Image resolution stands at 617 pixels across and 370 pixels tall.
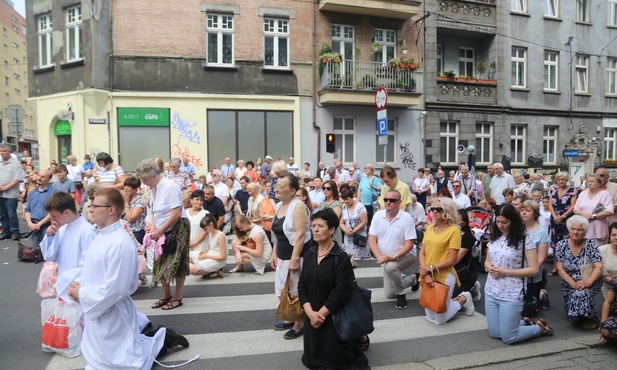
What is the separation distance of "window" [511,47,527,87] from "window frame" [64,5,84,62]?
66.9 ft

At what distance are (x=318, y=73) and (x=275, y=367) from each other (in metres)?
16.3

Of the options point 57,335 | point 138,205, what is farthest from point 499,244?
point 138,205

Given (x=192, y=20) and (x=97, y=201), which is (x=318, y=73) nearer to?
(x=192, y=20)

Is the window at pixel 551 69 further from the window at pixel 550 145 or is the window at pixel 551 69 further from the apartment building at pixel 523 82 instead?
the window at pixel 550 145

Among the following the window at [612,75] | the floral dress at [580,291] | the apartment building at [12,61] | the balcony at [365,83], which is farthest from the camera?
the apartment building at [12,61]

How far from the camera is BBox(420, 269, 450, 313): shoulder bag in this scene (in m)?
5.26

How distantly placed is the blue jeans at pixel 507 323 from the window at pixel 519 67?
67.8 feet

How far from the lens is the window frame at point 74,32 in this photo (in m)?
17.8

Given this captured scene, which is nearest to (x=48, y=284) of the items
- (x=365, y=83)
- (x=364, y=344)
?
(x=364, y=344)

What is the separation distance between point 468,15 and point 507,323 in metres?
20.0

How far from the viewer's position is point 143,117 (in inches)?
695

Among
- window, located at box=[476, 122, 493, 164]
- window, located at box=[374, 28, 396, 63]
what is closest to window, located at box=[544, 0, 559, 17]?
window, located at box=[476, 122, 493, 164]

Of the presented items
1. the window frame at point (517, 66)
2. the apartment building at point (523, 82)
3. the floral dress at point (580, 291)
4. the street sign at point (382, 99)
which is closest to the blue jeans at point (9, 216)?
the street sign at point (382, 99)

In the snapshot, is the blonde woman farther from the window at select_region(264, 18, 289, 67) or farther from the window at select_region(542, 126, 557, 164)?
the window at select_region(542, 126, 557, 164)
